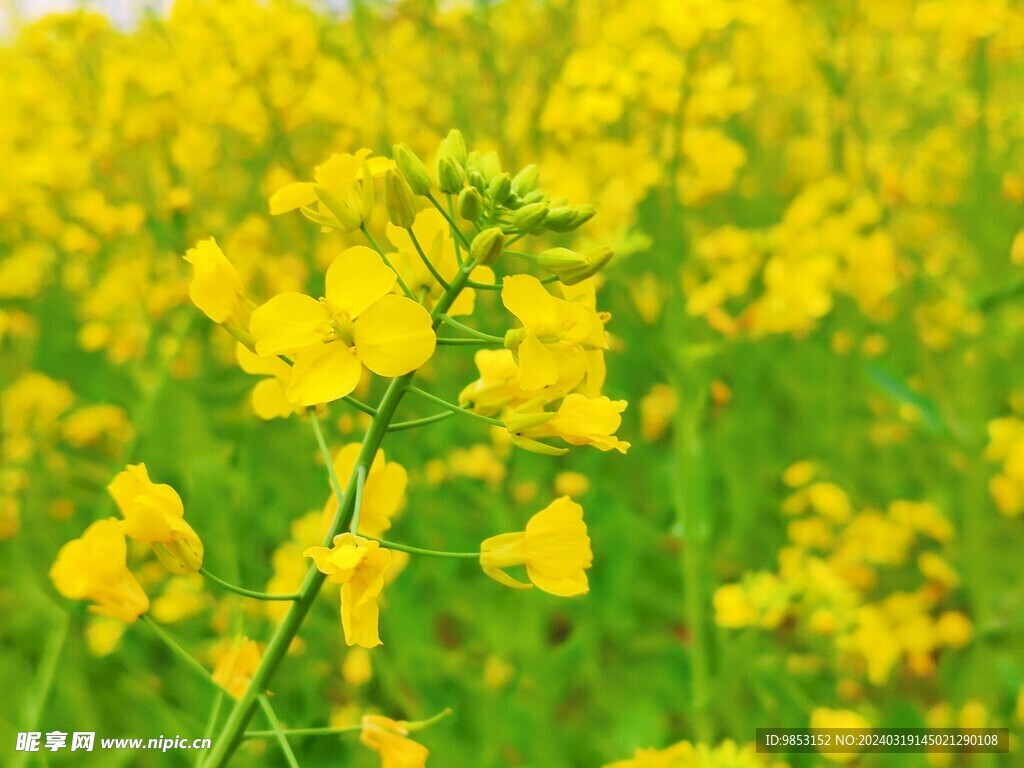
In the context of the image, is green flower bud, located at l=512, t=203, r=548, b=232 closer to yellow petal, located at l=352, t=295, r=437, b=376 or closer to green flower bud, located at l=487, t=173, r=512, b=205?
green flower bud, located at l=487, t=173, r=512, b=205

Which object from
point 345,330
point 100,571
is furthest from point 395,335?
point 100,571

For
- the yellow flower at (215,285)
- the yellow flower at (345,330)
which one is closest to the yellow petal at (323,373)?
the yellow flower at (345,330)

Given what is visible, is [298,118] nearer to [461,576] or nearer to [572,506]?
[461,576]

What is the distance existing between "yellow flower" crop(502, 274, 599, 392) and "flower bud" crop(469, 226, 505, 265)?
3cm

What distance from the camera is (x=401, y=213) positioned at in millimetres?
749

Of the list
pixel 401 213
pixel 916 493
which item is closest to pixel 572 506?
pixel 401 213

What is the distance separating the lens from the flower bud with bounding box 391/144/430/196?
30.1 inches

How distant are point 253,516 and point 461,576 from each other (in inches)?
19.8

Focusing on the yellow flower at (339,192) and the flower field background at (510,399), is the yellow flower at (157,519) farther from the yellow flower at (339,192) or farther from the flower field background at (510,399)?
the yellow flower at (339,192)

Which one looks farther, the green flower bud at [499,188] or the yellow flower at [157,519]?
the green flower bud at [499,188]

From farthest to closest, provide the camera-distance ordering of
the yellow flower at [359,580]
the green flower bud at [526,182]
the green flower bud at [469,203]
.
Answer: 1. the green flower bud at [526,182]
2. the green flower bud at [469,203]
3. the yellow flower at [359,580]

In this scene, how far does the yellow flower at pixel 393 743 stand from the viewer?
727 mm

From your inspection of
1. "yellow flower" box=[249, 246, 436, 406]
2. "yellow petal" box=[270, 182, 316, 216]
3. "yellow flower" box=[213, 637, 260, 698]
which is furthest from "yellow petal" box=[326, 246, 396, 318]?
"yellow flower" box=[213, 637, 260, 698]

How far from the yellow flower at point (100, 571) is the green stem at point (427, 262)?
0.34 meters
